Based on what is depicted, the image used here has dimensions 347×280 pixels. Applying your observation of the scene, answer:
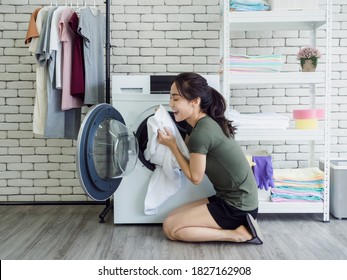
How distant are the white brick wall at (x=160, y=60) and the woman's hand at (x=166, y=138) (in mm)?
1108

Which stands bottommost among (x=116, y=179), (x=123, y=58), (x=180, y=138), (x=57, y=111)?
(x=116, y=179)

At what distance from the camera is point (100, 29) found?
3041 mm

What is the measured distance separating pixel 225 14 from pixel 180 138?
3.20 feet

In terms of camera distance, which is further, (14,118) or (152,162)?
(14,118)

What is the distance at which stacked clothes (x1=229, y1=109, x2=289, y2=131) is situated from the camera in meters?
2.85

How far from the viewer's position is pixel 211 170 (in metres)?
2.46

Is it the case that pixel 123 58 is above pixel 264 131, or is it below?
above

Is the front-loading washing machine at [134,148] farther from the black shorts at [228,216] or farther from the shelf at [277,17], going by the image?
the shelf at [277,17]

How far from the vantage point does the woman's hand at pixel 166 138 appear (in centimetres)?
247

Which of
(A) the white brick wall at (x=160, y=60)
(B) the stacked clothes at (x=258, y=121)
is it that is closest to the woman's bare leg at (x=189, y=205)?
(B) the stacked clothes at (x=258, y=121)

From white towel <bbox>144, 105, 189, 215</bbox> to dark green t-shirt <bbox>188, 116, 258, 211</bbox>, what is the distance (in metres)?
0.23
